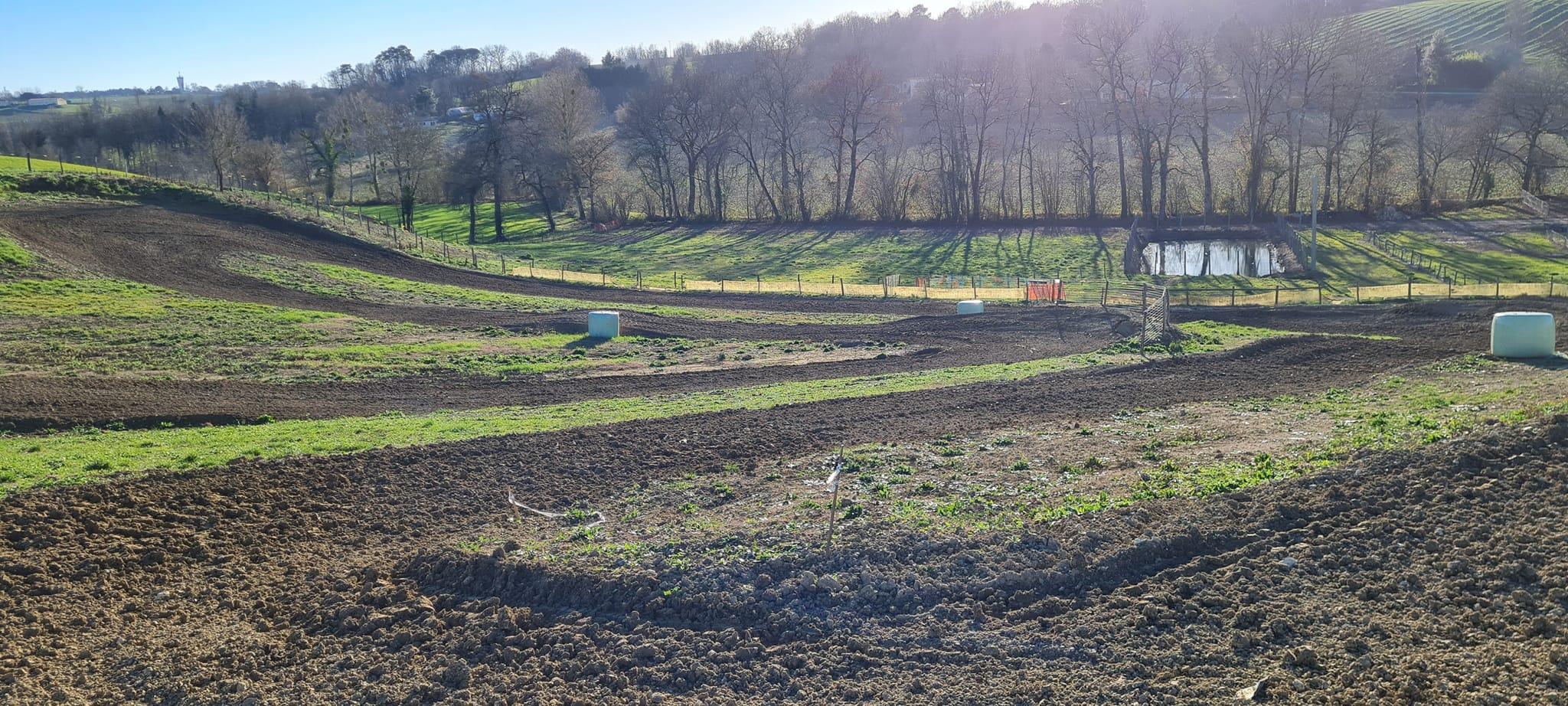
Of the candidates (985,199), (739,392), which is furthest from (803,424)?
(985,199)

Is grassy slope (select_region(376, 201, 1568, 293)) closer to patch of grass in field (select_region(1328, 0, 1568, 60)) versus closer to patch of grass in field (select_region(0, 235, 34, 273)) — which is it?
patch of grass in field (select_region(0, 235, 34, 273))

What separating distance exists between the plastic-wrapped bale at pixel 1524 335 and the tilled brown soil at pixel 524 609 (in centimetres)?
1258

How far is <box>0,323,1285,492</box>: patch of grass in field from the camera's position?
52.5ft

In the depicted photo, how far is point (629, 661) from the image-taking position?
9.85 metres

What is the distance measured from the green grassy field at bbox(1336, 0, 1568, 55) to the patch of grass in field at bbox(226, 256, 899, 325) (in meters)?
88.3

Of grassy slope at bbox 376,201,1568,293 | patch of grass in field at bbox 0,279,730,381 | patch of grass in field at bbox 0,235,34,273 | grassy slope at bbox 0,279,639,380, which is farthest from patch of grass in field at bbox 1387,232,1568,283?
patch of grass in field at bbox 0,235,34,273

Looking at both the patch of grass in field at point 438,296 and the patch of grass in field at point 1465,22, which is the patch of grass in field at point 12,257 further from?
the patch of grass in field at point 1465,22

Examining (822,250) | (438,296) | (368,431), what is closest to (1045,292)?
(822,250)

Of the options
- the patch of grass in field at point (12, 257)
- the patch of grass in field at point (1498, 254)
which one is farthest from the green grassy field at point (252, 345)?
the patch of grass in field at point (1498, 254)

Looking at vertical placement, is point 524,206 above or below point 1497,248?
above

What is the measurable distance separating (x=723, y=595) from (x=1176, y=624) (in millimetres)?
4831

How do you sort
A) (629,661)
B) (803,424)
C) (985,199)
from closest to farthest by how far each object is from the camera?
1. (629,661)
2. (803,424)
3. (985,199)

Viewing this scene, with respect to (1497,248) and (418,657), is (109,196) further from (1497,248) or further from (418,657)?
(1497,248)

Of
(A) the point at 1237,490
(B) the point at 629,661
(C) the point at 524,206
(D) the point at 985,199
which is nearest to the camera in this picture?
(B) the point at 629,661
